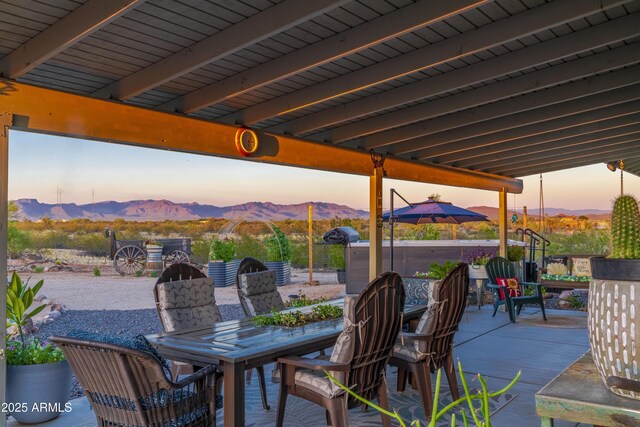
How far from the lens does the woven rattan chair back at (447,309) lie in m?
4.00

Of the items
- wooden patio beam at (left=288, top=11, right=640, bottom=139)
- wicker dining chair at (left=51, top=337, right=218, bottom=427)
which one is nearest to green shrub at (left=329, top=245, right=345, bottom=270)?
wooden patio beam at (left=288, top=11, right=640, bottom=139)

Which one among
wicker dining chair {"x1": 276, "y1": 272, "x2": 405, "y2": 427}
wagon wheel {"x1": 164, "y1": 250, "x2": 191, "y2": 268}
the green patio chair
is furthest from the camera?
wagon wheel {"x1": 164, "y1": 250, "x2": 191, "y2": 268}

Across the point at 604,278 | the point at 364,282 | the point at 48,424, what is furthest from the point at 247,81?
the point at 364,282

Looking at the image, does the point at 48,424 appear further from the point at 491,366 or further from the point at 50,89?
the point at 491,366

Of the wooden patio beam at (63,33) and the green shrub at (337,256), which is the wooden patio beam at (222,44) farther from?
the green shrub at (337,256)

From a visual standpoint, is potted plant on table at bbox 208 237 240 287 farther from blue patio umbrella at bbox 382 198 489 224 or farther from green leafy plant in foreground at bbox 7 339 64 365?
green leafy plant in foreground at bbox 7 339 64 365

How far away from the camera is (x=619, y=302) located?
1.03m

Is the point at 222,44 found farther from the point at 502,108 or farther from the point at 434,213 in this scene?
the point at 434,213

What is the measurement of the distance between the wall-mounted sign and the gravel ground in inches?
157

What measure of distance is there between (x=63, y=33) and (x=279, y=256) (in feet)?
34.6

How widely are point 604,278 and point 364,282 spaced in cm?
1083

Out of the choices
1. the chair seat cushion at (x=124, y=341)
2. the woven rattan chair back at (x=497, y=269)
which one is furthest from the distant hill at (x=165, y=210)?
the chair seat cushion at (x=124, y=341)

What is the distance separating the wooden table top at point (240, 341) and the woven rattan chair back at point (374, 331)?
41 cm

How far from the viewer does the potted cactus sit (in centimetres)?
101
